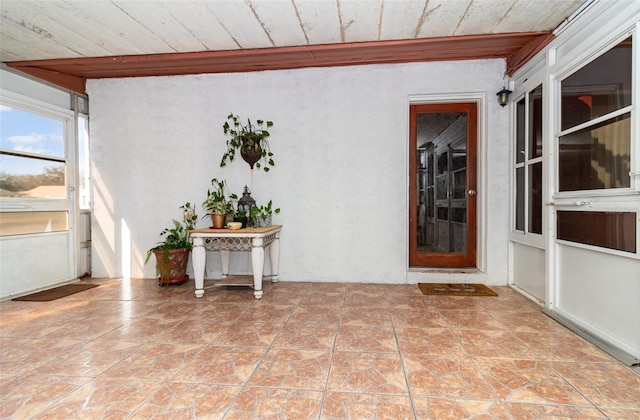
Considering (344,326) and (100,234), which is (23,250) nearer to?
(100,234)

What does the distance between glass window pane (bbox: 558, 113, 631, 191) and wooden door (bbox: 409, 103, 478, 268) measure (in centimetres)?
121

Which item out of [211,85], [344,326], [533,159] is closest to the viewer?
[344,326]

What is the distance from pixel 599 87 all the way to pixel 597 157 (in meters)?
0.50

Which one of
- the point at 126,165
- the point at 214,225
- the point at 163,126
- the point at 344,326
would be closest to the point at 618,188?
the point at 344,326

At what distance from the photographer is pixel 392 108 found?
380cm

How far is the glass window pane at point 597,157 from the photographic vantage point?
6.76ft

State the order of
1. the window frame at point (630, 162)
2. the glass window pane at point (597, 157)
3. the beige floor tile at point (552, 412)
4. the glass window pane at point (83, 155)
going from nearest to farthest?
1. the beige floor tile at point (552, 412)
2. the window frame at point (630, 162)
3. the glass window pane at point (597, 157)
4. the glass window pane at point (83, 155)

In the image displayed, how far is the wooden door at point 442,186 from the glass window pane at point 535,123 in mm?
683

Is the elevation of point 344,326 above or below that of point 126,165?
below

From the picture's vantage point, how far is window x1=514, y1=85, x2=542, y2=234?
3092 millimetres

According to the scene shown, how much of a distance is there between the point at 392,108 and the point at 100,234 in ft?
13.3

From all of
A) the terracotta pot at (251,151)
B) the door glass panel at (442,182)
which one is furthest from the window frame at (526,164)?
the terracotta pot at (251,151)

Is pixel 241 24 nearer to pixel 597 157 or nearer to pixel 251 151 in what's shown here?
pixel 251 151

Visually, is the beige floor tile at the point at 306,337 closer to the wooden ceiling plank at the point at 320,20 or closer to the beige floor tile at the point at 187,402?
the beige floor tile at the point at 187,402
